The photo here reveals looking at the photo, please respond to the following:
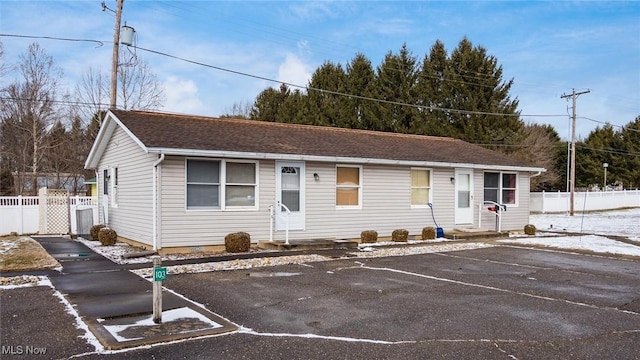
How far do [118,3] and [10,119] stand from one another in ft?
48.1

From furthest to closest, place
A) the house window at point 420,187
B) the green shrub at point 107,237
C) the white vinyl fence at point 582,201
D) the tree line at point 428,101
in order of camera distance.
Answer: the tree line at point 428,101 < the white vinyl fence at point 582,201 < the house window at point 420,187 < the green shrub at point 107,237

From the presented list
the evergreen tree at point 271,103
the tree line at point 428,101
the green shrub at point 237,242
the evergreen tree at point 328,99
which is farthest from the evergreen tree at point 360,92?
the green shrub at point 237,242

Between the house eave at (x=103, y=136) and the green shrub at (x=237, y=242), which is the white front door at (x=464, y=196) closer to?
the green shrub at (x=237, y=242)

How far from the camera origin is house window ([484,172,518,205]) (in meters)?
18.5

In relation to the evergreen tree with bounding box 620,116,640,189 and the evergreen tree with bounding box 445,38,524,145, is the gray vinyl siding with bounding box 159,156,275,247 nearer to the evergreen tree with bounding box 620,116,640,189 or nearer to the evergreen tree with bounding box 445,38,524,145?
the evergreen tree with bounding box 445,38,524,145

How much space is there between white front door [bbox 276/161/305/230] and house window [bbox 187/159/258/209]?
0.77m

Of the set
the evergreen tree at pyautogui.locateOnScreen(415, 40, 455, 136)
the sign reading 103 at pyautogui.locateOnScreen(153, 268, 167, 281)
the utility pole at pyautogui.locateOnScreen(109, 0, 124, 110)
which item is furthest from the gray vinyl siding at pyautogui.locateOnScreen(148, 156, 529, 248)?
the evergreen tree at pyautogui.locateOnScreen(415, 40, 455, 136)

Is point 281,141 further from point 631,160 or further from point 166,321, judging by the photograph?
point 631,160

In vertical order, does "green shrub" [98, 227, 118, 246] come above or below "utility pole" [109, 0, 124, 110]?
below

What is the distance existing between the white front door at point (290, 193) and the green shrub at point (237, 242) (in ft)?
4.75

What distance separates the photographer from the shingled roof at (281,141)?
1265 cm

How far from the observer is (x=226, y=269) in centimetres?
1002

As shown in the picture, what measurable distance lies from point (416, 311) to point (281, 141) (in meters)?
9.07

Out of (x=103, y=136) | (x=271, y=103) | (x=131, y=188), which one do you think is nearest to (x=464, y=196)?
(x=131, y=188)
